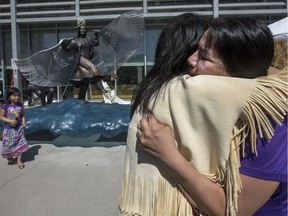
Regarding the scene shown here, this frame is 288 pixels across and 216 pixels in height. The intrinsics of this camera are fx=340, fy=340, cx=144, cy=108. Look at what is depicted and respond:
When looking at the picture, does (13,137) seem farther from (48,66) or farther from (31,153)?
(48,66)

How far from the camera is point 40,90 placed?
1596cm

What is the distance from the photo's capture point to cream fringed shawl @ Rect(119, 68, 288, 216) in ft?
2.92

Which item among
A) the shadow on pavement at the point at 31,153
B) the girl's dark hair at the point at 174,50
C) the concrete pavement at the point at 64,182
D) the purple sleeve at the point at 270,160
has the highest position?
the girl's dark hair at the point at 174,50

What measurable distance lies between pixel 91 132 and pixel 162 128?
5.43m

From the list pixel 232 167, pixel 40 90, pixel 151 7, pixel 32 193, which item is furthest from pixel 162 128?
pixel 151 7

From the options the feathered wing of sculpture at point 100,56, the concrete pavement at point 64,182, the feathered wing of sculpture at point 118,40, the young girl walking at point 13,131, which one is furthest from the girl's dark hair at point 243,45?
the feathered wing of sculpture at point 118,40

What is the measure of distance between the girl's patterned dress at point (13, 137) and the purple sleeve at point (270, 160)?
4947mm

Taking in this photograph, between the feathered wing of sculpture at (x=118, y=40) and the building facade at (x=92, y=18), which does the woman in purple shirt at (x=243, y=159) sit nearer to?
the feathered wing of sculpture at (x=118, y=40)

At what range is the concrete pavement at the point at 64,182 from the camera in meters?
3.52

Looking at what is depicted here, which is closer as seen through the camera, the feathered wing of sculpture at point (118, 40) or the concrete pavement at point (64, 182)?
the concrete pavement at point (64, 182)

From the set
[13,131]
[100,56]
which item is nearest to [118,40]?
[100,56]

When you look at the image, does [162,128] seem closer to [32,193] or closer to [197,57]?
[197,57]

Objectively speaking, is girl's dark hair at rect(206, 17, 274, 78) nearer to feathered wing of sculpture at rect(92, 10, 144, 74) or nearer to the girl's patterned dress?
the girl's patterned dress

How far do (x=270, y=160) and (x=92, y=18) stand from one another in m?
17.7
